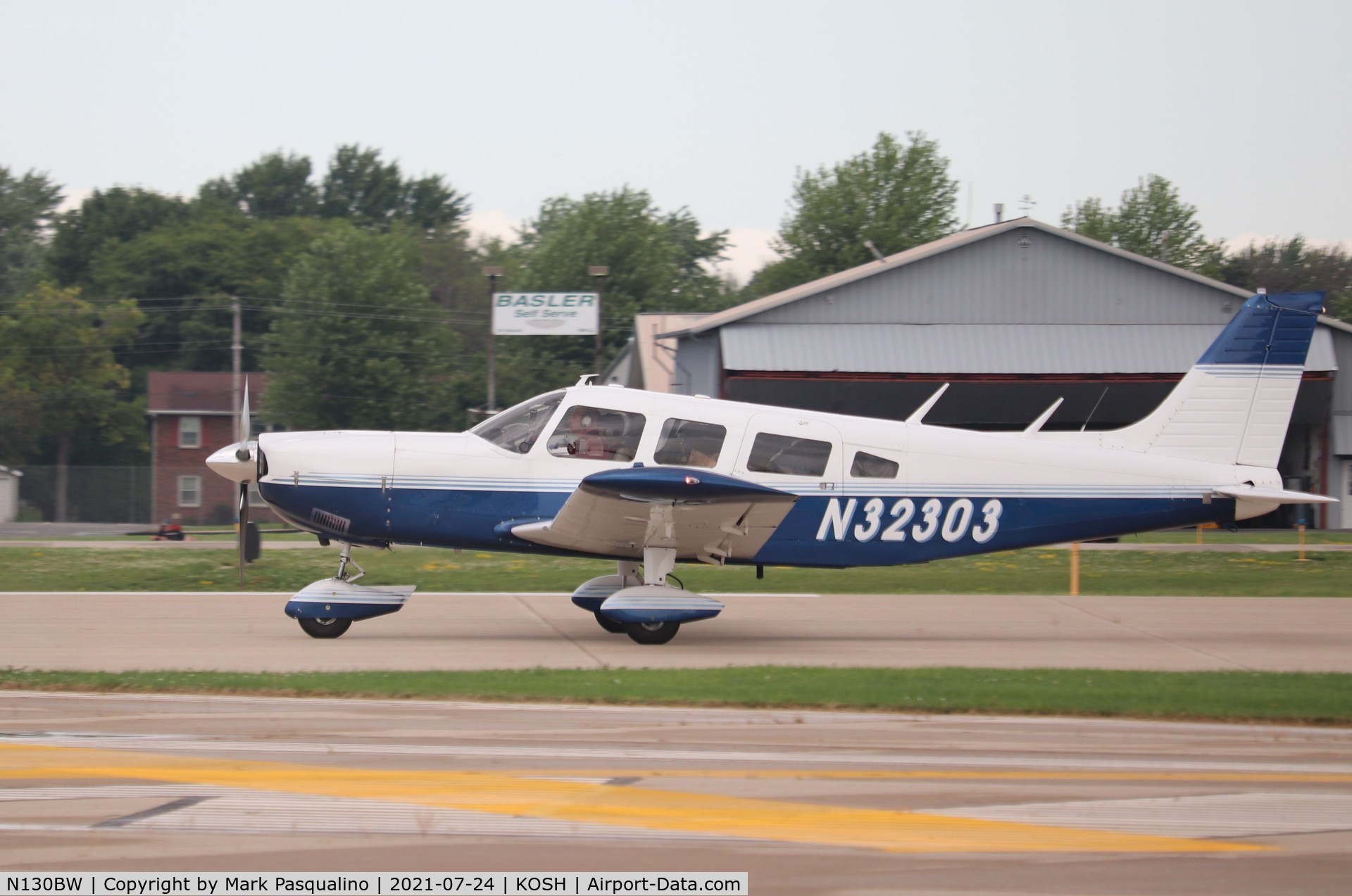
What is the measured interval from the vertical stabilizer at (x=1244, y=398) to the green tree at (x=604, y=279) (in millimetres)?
37522

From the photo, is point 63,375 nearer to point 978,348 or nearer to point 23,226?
point 23,226

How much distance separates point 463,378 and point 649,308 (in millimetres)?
8772

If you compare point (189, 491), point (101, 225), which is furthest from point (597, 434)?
point (101, 225)

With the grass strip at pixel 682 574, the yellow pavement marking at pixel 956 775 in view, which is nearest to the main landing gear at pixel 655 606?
the grass strip at pixel 682 574

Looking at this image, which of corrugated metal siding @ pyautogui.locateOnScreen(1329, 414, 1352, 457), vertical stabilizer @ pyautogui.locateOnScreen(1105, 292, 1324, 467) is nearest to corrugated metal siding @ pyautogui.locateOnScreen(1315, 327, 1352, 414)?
corrugated metal siding @ pyautogui.locateOnScreen(1329, 414, 1352, 457)

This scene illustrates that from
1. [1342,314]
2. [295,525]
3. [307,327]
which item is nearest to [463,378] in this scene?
[307,327]

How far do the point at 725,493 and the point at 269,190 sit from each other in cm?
8124

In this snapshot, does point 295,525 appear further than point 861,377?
No

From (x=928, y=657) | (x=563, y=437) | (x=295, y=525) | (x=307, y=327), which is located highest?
(x=307, y=327)

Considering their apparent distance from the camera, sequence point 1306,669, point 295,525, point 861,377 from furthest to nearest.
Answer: point 861,377, point 295,525, point 1306,669

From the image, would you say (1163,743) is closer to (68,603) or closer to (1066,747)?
(1066,747)

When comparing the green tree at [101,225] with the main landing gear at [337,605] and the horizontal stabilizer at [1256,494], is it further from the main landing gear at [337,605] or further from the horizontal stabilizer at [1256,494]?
the horizontal stabilizer at [1256,494]

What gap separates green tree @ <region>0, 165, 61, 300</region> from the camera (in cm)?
6919

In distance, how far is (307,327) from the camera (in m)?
49.9
